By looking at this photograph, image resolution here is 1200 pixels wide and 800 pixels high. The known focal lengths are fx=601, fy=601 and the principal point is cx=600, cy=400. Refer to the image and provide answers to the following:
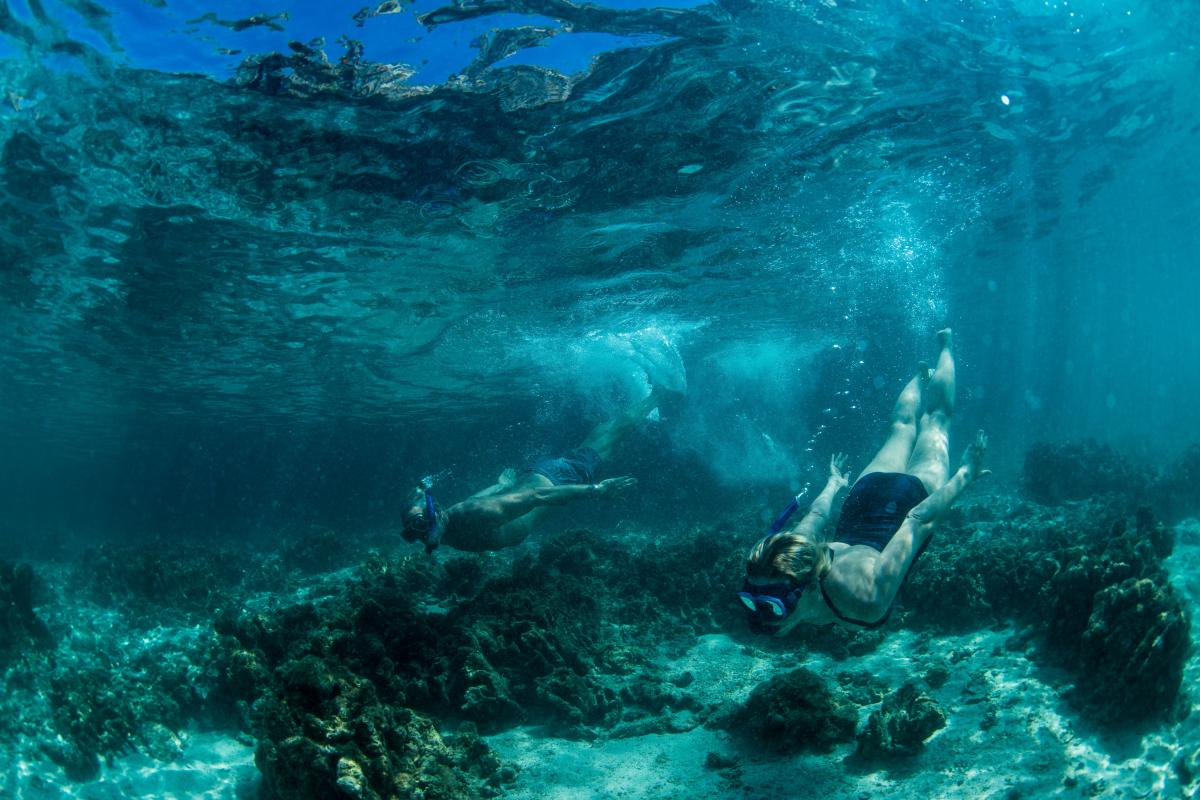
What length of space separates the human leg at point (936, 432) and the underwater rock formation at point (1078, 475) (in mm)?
12022

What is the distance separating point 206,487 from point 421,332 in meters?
108

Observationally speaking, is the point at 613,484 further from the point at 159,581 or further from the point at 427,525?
the point at 159,581

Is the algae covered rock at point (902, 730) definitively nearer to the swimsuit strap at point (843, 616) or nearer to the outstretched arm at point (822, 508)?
the swimsuit strap at point (843, 616)

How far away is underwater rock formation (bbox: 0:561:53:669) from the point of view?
396 inches

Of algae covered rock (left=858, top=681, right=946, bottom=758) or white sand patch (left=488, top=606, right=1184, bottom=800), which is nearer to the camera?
white sand patch (left=488, top=606, right=1184, bottom=800)

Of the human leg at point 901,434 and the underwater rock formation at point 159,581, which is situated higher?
the underwater rock formation at point 159,581

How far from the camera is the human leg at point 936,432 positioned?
6832 millimetres

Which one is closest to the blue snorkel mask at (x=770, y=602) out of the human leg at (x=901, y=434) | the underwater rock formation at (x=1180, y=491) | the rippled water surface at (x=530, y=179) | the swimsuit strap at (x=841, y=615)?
the swimsuit strap at (x=841, y=615)

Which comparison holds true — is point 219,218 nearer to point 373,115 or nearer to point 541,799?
point 373,115

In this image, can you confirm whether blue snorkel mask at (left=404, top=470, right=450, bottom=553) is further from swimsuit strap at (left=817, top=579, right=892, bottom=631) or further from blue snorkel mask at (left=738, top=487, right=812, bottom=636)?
swimsuit strap at (left=817, top=579, right=892, bottom=631)

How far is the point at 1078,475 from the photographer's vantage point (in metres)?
18.0

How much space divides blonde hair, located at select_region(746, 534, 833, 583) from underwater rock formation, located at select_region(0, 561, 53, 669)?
1197 cm

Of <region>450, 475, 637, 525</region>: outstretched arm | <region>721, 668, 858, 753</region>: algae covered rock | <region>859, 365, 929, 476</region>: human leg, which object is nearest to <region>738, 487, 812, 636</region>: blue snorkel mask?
<region>721, 668, 858, 753</region>: algae covered rock

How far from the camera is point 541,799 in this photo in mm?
5176
